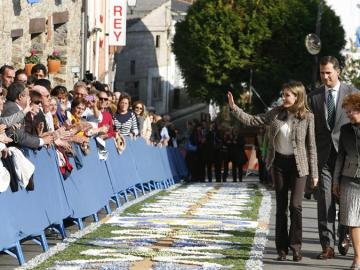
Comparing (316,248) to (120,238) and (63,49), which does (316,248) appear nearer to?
(120,238)

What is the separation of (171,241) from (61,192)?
4.57ft

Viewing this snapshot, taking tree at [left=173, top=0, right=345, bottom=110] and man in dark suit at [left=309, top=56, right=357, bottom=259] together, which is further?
tree at [left=173, top=0, right=345, bottom=110]

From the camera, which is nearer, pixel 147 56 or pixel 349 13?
pixel 349 13

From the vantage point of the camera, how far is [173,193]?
2417 cm

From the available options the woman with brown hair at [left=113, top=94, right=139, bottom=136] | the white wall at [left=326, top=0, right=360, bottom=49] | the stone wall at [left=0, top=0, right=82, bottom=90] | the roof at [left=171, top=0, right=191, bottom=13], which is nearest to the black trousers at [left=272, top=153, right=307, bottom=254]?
the woman with brown hair at [left=113, top=94, right=139, bottom=136]

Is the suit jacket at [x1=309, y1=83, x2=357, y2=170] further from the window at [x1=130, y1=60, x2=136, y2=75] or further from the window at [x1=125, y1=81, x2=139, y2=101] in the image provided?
the window at [x1=130, y1=60, x2=136, y2=75]

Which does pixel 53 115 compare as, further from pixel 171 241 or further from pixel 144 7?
pixel 144 7

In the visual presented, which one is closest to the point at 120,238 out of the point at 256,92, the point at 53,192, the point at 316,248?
the point at 53,192

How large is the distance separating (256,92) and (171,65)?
22.4 m

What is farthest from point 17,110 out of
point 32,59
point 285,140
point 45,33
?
point 45,33

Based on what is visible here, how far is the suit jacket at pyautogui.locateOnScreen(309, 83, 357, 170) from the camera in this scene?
1352cm

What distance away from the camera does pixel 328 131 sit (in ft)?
44.6

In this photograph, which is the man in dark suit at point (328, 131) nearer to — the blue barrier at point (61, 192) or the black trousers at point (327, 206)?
the black trousers at point (327, 206)

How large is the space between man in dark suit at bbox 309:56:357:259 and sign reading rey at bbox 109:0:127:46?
111 feet
